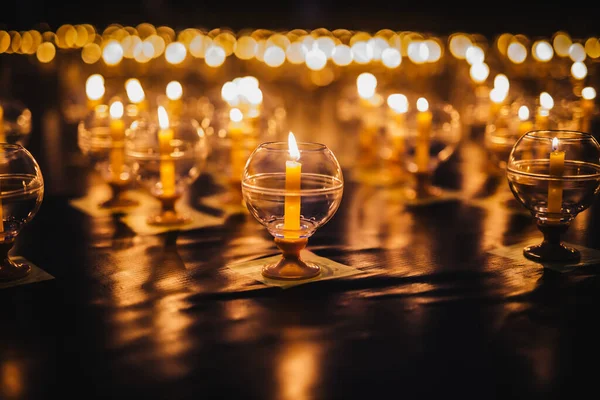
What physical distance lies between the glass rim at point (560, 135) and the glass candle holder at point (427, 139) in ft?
2.86

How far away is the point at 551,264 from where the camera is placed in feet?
6.03

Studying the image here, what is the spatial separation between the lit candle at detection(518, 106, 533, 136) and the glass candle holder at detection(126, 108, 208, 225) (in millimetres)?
1151

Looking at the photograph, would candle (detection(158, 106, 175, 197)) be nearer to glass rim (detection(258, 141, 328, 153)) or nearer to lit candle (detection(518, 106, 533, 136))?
glass rim (detection(258, 141, 328, 153))

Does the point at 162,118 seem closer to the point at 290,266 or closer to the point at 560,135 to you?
the point at 290,266

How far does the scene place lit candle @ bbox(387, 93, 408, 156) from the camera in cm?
305

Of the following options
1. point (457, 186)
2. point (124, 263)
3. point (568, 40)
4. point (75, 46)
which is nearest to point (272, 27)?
point (75, 46)

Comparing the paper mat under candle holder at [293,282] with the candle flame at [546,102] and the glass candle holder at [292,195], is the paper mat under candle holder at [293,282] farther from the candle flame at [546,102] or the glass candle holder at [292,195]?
the candle flame at [546,102]

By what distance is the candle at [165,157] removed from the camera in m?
2.39

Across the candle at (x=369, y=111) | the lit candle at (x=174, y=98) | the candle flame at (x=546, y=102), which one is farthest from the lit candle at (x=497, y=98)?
the lit candle at (x=174, y=98)

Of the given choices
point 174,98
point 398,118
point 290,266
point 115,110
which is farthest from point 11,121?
point 290,266

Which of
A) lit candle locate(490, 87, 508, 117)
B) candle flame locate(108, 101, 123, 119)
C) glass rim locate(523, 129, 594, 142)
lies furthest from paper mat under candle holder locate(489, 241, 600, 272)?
lit candle locate(490, 87, 508, 117)

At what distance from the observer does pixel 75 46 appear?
645 inches

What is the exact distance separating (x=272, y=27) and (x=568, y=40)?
280 inches

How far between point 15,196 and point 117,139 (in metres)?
0.96
